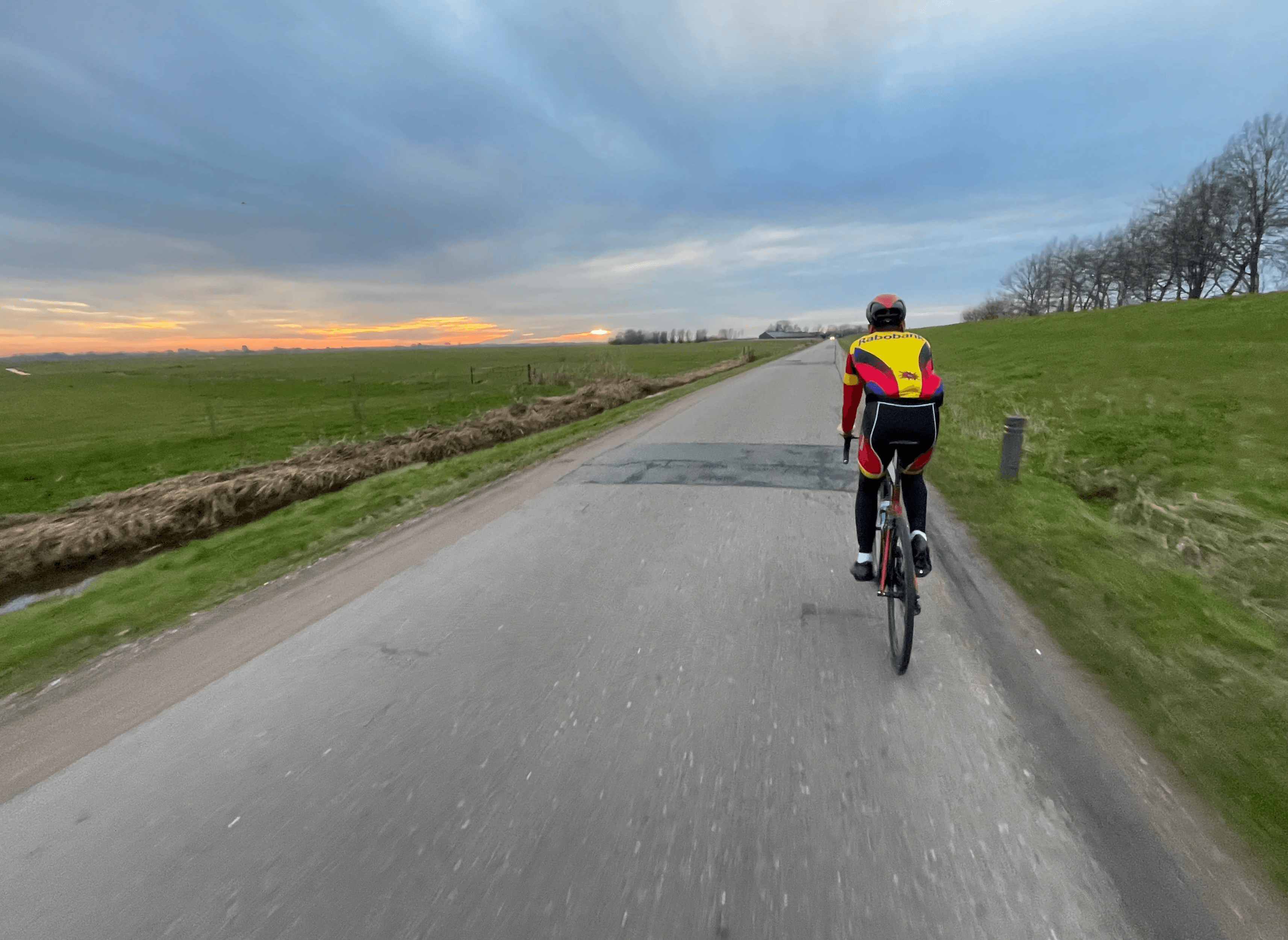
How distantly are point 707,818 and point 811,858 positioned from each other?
1.39 feet

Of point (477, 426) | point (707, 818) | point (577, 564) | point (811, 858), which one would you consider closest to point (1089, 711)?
point (811, 858)

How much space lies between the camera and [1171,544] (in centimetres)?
518

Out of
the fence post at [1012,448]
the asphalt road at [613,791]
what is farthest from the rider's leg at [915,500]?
the fence post at [1012,448]

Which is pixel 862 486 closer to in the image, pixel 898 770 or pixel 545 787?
pixel 898 770

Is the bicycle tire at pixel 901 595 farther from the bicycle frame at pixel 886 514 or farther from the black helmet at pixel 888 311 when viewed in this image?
the black helmet at pixel 888 311

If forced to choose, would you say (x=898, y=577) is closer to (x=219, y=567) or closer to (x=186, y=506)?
(x=219, y=567)

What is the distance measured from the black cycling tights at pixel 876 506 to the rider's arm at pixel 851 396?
1.35 feet

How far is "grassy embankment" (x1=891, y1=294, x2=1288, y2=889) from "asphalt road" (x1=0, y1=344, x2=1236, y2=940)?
17.4 inches

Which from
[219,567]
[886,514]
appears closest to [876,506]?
[886,514]

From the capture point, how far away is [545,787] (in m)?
2.51

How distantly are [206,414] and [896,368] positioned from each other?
3090cm

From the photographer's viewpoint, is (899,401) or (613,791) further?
(899,401)

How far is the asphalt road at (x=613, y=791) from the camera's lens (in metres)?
1.96

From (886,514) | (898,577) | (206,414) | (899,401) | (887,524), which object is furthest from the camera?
(206,414)
